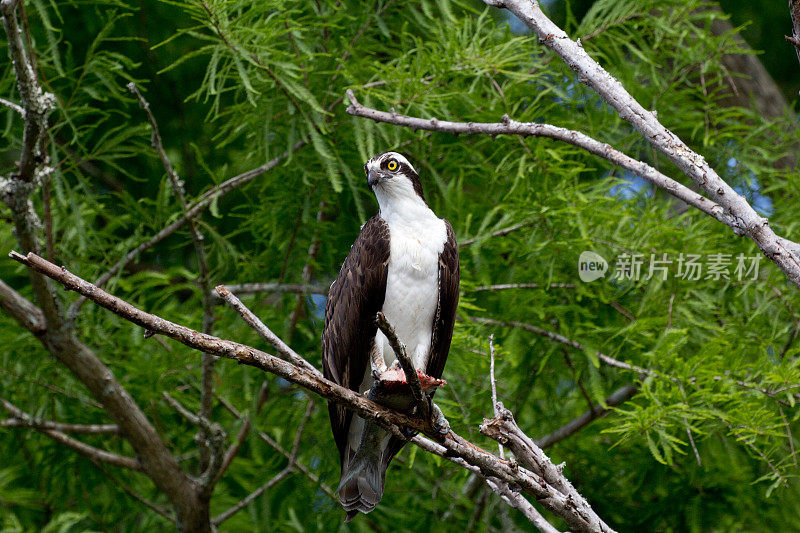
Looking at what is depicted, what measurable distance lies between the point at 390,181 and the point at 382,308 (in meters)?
0.66

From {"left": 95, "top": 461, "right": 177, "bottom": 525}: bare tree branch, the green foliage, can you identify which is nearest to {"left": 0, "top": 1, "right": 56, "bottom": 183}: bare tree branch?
the green foliage

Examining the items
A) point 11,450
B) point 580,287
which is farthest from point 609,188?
point 11,450

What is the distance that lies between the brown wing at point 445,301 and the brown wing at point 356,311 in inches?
11.0

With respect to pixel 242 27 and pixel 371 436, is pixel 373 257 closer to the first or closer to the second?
pixel 371 436

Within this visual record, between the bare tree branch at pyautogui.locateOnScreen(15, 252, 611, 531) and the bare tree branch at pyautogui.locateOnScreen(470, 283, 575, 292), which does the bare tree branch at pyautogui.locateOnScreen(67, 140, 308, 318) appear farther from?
the bare tree branch at pyautogui.locateOnScreen(15, 252, 611, 531)

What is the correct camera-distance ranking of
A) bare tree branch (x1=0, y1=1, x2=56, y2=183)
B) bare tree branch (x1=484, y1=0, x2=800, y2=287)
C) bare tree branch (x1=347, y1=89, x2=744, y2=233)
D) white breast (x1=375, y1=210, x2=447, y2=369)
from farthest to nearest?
bare tree branch (x1=0, y1=1, x2=56, y2=183), white breast (x1=375, y1=210, x2=447, y2=369), bare tree branch (x1=347, y1=89, x2=744, y2=233), bare tree branch (x1=484, y1=0, x2=800, y2=287)

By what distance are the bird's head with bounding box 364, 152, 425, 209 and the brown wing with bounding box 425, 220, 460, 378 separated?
0.27 meters

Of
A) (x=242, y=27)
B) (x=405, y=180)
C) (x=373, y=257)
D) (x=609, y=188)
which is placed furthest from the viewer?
(x=609, y=188)

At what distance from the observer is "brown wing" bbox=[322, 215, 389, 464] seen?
384 cm

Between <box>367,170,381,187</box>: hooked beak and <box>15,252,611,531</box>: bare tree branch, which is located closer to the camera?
<box>15,252,611,531</box>: bare tree branch

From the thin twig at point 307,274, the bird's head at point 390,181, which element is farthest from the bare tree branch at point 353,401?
the thin twig at point 307,274

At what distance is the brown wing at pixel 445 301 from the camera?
3.96 metres

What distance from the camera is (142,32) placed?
22.4 ft

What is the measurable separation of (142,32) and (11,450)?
3.35 m
